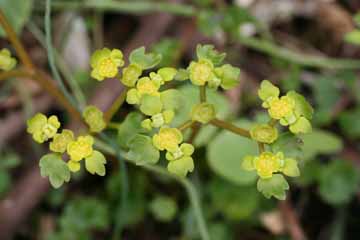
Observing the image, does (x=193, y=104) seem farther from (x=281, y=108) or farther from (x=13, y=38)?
(x=281, y=108)

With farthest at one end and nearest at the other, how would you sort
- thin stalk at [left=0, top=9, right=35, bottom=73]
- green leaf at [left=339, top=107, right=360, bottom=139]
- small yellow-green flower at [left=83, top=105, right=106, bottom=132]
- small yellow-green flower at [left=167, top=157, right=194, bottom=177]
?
green leaf at [left=339, top=107, right=360, bottom=139] < thin stalk at [left=0, top=9, right=35, bottom=73] < small yellow-green flower at [left=83, top=105, right=106, bottom=132] < small yellow-green flower at [left=167, top=157, right=194, bottom=177]

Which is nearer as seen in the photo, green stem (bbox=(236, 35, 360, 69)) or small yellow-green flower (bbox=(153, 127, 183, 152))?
small yellow-green flower (bbox=(153, 127, 183, 152))

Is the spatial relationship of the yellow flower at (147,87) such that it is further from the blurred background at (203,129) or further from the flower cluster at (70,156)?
the blurred background at (203,129)

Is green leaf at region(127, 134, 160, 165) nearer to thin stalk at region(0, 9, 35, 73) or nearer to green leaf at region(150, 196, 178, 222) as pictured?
thin stalk at region(0, 9, 35, 73)

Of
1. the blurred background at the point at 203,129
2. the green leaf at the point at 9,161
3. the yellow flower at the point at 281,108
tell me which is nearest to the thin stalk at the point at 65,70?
the blurred background at the point at 203,129

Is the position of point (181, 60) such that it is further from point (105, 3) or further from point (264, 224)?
point (264, 224)

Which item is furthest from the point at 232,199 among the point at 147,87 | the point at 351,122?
the point at 147,87

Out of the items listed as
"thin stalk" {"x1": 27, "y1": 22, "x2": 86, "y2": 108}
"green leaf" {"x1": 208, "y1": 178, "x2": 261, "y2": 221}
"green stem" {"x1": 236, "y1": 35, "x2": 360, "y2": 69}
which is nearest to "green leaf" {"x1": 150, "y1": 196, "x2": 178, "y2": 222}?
"green leaf" {"x1": 208, "y1": 178, "x2": 261, "y2": 221}
